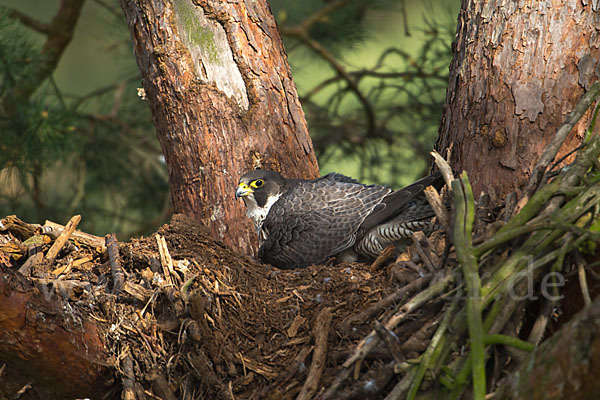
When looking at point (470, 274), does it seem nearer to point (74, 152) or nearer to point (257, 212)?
point (257, 212)

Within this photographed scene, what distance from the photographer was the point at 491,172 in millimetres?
3000

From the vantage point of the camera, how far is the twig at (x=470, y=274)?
190cm

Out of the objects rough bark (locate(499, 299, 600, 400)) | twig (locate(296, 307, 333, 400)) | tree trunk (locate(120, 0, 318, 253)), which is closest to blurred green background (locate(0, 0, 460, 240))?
tree trunk (locate(120, 0, 318, 253))

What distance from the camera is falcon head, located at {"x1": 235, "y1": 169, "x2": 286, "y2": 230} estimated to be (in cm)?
359

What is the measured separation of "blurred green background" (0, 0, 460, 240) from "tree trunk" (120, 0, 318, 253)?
1.68 metres

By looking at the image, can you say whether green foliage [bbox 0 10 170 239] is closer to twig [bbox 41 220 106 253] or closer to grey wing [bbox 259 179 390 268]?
twig [bbox 41 220 106 253]

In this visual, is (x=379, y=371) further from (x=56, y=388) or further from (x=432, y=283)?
(x=56, y=388)

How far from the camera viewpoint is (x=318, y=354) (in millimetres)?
2383

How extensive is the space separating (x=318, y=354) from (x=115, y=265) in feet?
3.37

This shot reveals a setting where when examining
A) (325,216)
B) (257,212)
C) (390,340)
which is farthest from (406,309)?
(257,212)

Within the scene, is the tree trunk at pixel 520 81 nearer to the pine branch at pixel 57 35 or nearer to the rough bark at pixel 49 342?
the rough bark at pixel 49 342

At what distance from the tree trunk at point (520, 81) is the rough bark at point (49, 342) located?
188 cm

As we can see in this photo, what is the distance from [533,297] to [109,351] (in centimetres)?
158

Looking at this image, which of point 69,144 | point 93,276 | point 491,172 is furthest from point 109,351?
point 69,144
